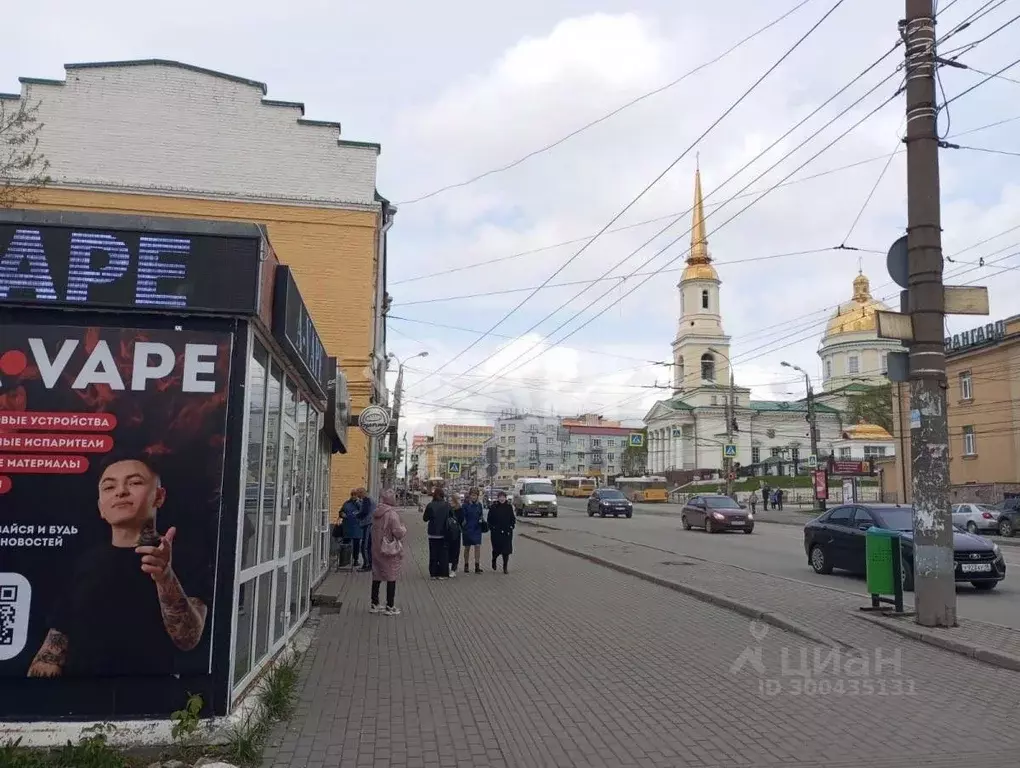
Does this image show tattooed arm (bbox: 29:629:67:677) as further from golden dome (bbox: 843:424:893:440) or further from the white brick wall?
golden dome (bbox: 843:424:893:440)

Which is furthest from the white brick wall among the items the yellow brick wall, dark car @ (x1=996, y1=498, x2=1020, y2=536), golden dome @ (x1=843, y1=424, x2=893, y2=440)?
golden dome @ (x1=843, y1=424, x2=893, y2=440)

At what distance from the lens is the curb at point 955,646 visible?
784cm

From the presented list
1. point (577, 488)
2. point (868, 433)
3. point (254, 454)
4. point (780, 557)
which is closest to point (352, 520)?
point (254, 454)

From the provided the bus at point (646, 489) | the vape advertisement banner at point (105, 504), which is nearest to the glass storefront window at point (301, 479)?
the vape advertisement banner at point (105, 504)

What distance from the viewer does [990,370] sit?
40.1m

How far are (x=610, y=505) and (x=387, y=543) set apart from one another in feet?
113

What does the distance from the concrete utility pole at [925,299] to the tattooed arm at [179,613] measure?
786cm

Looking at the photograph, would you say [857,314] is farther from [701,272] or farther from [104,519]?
[104,519]

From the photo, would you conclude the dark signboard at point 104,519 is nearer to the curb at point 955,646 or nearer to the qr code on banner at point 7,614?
the qr code on banner at point 7,614

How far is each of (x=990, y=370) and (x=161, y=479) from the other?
4268 cm

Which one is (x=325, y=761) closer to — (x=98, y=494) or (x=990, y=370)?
(x=98, y=494)

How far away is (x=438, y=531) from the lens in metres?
14.9

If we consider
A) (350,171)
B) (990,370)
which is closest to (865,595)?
(350,171)

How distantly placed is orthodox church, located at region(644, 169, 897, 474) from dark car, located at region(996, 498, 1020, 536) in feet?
190
